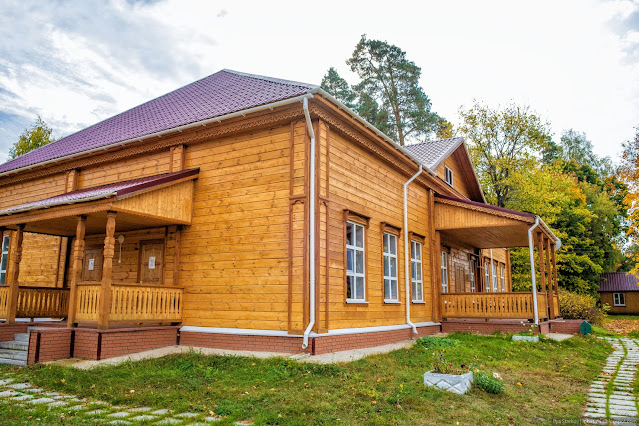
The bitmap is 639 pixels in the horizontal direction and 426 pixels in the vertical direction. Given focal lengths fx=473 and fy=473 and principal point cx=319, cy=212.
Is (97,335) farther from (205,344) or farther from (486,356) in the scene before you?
(486,356)

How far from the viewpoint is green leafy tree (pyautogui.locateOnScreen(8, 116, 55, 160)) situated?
1216 inches

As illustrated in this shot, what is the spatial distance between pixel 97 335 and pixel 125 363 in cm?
94

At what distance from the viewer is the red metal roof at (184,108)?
10.3 metres

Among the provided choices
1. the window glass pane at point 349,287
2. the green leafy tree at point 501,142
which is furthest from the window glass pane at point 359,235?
the green leafy tree at point 501,142

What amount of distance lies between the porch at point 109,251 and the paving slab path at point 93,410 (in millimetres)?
2181

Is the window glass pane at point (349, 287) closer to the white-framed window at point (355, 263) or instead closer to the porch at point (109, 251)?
the white-framed window at point (355, 263)

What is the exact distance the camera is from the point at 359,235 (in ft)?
35.9

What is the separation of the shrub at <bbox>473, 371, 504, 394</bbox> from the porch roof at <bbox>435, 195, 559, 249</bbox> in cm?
773

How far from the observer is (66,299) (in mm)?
11672

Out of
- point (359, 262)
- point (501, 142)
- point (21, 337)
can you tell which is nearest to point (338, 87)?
point (501, 142)

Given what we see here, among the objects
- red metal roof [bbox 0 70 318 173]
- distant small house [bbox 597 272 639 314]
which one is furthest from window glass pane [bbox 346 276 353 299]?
distant small house [bbox 597 272 639 314]

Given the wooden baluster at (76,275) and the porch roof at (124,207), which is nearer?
the porch roof at (124,207)

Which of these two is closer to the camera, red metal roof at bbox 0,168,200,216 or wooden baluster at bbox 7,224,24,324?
red metal roof at bbox 0,168,200,216

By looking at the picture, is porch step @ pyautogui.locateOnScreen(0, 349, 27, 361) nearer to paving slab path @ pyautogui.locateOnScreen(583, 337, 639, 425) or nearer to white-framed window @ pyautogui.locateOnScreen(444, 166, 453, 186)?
paving slab path @ pyautogui.locateOnScreen(583, 337, 639, 425)
